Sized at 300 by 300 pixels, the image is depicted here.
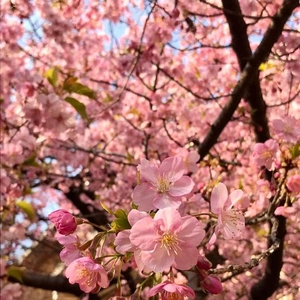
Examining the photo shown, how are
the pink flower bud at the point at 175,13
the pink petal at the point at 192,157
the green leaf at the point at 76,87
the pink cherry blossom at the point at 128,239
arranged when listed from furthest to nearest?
the pink flower bud at the point at 175,13
the green leaf at the point at 76,87
the pink petal at the point at 192,157
the pink cherry blossom at the point at 128,239

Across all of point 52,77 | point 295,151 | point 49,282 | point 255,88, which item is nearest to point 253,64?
point 255,88

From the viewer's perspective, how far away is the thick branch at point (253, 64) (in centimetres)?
249

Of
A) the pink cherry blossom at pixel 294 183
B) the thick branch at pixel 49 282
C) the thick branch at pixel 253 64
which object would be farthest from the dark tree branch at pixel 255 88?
the thick branch at pixel 49 282

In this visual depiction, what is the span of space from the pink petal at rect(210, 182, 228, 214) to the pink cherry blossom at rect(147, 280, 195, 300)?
273mm

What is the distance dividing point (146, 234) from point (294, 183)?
865mm

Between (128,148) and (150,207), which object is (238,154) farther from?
(150,207)

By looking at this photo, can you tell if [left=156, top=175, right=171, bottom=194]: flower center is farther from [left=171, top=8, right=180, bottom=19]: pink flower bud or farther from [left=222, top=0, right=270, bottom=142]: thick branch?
[left=171, top=8, right=180, bottom=19]: pink flower bud

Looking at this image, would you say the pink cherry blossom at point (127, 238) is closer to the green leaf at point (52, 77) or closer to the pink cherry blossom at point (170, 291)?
the pink cherry blossom at point (170, 291)

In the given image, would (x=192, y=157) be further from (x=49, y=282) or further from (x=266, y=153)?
(x=49, y=282)

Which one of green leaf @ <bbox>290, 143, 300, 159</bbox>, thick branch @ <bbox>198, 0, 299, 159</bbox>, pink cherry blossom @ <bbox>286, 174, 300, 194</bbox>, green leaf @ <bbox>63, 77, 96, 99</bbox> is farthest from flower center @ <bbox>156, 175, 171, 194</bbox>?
green leaf @ <bbox>63, 77, 96, 99</bbox>

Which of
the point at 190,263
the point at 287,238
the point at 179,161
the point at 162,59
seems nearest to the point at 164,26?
the point at 162,59

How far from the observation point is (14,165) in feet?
13.5

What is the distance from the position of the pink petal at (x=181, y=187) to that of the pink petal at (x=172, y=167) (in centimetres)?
2

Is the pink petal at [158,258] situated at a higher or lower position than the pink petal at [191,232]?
lower
